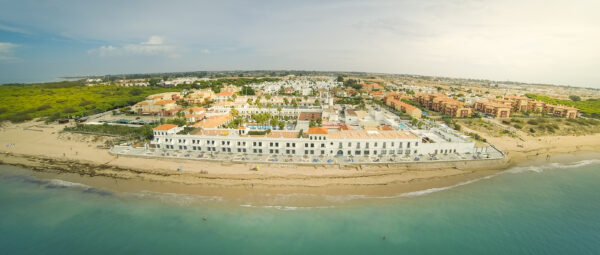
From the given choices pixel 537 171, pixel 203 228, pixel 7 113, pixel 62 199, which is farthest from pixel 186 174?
pixel 7 113

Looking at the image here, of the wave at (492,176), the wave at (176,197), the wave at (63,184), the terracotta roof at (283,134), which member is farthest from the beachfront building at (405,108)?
the wave at (63,184)

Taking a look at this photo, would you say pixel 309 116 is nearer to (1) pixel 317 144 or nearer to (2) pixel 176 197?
(1) pixel 317 144

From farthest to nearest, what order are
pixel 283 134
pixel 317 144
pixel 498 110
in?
pixel 498 110, pixel 283 134, pixel 317 144

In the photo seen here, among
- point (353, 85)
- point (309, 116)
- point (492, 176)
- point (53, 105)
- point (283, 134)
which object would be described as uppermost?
point (353, 85)

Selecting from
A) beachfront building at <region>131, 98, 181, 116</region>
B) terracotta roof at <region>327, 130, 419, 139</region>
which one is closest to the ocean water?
terracotta roof at <region>327, 130, 419, 139</region>

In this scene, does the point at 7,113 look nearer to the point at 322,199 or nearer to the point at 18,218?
the point at 18,218

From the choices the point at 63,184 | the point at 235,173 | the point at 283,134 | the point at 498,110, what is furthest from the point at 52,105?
the point at 498,110

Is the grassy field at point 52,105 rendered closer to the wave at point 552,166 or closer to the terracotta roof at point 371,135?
the terracotta roof at point 371,135
